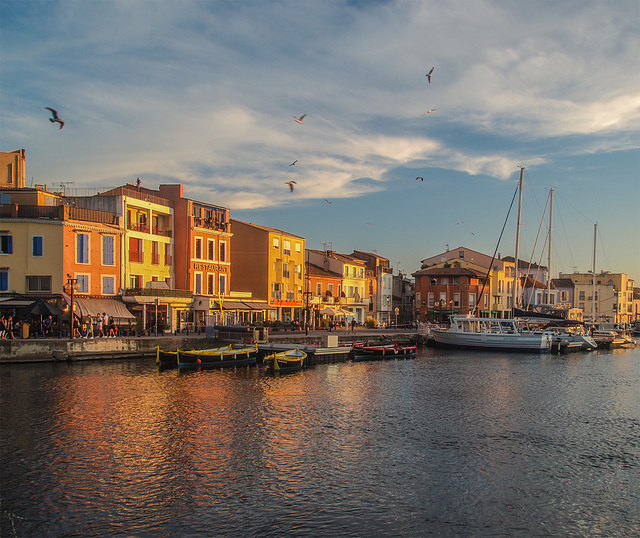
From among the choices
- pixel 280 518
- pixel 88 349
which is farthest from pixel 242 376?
pixel 280 518

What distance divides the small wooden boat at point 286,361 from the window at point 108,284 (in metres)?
15.1

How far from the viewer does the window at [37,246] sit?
4722cm

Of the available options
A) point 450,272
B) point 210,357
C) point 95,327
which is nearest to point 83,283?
point 95,327

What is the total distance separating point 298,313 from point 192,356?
119 ft

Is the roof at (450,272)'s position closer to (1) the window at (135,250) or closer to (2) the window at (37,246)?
(1) the window at (135,250)

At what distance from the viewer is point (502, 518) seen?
1602 centimetres

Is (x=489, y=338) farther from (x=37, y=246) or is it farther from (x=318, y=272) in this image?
(x=37, y=246)

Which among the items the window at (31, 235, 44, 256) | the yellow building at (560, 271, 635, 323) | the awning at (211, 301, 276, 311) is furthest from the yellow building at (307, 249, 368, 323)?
the yellow building at (560, 271, 635, 323)

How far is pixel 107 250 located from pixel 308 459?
3651cm

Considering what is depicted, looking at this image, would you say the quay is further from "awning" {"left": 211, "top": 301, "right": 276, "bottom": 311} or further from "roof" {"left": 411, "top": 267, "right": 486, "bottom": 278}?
"roof" {"left": 411, "top": 267, "right": 486, "bottom": 278}

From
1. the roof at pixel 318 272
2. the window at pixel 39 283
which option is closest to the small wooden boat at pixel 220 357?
the window at pixel 39 283

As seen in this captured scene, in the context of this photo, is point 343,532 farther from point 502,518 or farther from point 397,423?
point 397,423

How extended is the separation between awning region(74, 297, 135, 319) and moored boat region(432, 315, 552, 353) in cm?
3713

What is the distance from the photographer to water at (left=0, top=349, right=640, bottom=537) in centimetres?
1562
